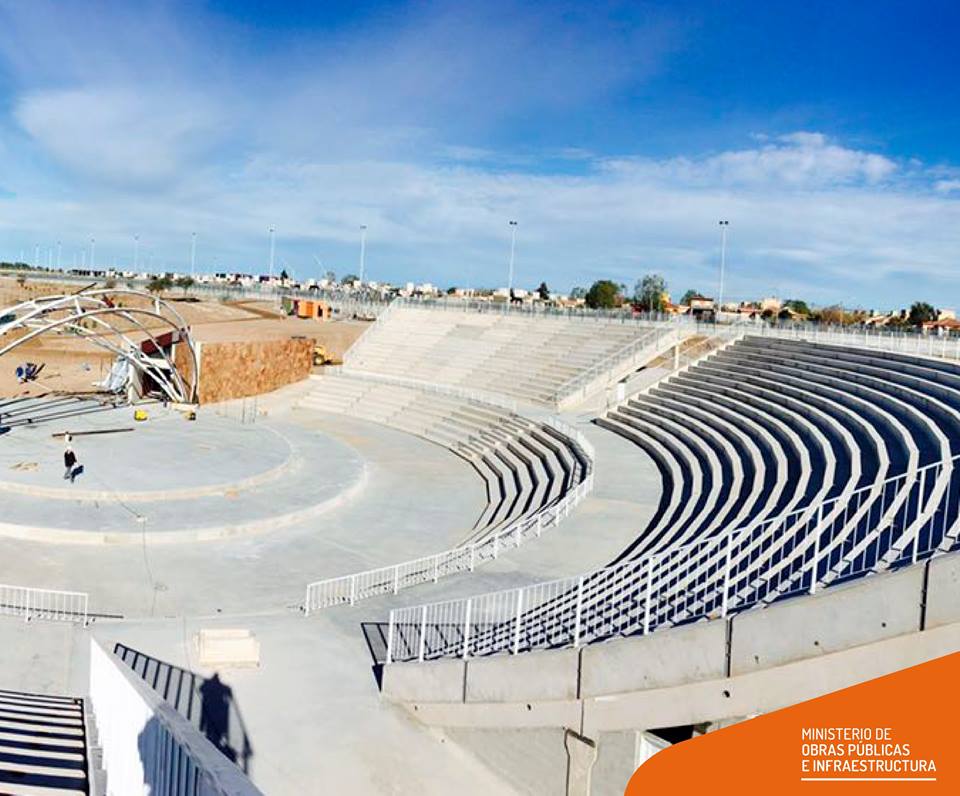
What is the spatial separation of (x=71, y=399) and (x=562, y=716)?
32.8 metres

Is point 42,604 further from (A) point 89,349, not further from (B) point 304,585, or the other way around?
(A) point 89,349

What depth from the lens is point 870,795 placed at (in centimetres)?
783

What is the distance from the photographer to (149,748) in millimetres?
5332

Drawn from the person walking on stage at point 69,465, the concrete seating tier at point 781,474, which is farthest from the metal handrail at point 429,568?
the person walking on stage at point 69,465

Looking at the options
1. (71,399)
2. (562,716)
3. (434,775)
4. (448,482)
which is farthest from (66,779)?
(71,399)

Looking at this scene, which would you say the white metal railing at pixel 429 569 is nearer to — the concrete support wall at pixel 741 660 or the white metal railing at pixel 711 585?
the white metal railing at pixel 711 585

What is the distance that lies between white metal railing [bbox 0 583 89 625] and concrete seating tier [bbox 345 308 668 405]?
23700 mm

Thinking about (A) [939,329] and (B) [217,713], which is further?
(A) [939,329]

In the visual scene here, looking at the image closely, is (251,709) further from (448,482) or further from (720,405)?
(720,405)

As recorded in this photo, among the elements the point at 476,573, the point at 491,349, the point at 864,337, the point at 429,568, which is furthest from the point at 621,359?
the point at 476,573

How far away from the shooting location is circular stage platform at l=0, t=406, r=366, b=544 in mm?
18734

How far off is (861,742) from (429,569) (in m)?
9.53

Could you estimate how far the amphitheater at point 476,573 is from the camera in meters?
7.82

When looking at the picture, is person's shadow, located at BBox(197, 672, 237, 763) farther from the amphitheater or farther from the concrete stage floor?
the concrete stage floor
